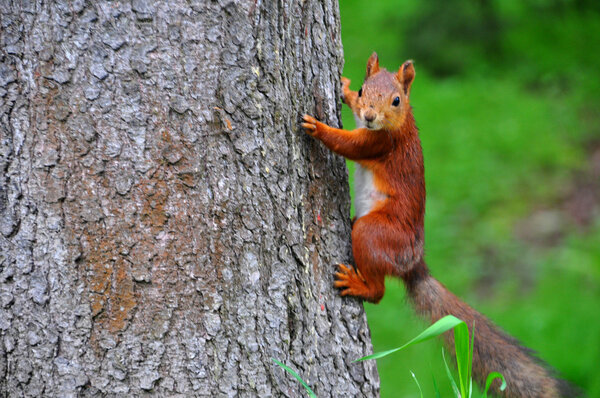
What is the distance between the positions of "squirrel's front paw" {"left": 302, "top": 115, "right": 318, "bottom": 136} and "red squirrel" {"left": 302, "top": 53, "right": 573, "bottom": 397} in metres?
0.24

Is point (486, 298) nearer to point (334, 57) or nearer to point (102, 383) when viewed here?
point (334, 57)

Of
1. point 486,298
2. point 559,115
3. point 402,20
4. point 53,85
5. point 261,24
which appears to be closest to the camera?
point 53,85

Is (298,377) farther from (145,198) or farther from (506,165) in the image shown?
(506,165)

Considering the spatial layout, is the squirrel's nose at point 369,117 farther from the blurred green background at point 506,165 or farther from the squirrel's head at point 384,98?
the blurred green background at point 506,165

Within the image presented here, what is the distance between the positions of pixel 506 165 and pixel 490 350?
12.0 ft

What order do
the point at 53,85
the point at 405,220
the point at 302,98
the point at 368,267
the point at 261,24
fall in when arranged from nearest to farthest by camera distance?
the point at 53,85, the point at 261,24, the point at 302,98, the point at 368,267, the point at 405,220

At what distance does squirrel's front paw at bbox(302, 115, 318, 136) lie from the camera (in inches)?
72.8

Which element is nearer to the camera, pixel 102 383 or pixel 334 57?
pixel 102 383

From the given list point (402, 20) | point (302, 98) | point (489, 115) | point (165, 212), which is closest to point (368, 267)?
point (302, 98)

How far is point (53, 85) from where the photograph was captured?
1.59m

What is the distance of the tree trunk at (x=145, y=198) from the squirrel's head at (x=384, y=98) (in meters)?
0.46

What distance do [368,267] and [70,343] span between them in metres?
0.90

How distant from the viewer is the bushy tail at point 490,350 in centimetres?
225

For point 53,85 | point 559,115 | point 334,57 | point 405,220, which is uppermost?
point 559,115
